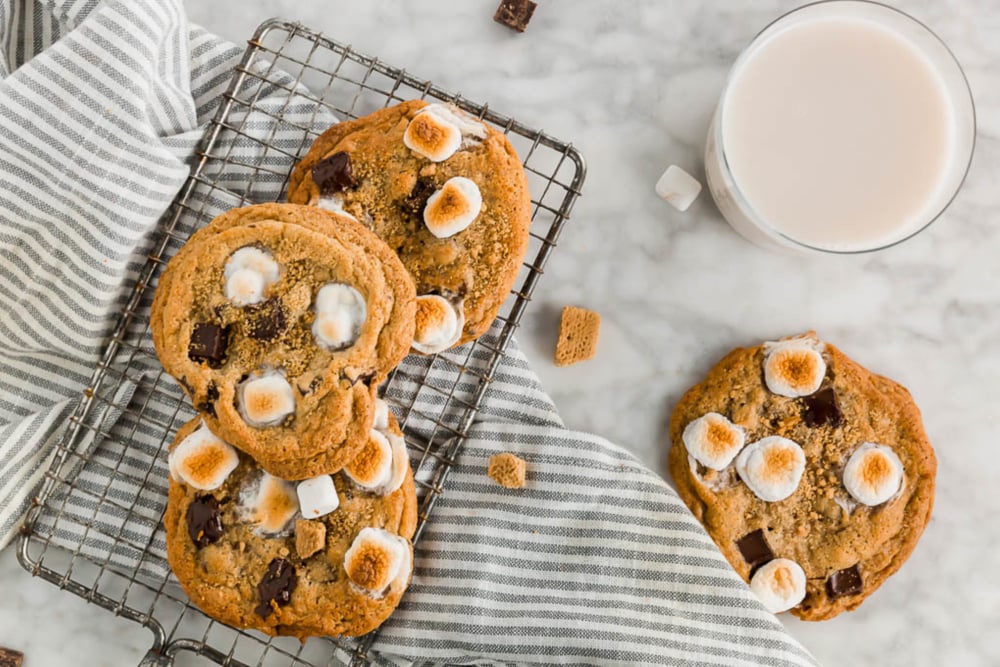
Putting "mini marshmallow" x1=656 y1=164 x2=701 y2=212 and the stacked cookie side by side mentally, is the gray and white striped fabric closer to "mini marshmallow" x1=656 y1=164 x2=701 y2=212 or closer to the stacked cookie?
the stacked cookie

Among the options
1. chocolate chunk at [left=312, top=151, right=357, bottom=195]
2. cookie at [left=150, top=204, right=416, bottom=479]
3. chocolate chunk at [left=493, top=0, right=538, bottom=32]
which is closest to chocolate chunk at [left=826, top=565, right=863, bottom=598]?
cookie at [left=150, top=204, right=416, bottom=479]

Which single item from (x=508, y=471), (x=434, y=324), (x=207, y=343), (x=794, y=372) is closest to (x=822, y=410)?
(x=794, y=372)

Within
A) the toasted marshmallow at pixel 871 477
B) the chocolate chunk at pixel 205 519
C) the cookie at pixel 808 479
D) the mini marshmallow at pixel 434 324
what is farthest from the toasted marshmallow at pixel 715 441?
the chocolate chunk at pixel 205 519

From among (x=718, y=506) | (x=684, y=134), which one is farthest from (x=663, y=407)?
(x=684, y=134)

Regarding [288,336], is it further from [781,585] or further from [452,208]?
[781,585]

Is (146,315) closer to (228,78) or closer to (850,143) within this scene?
(228,78)

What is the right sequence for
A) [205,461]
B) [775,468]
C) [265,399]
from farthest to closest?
[775,468] → [205,461] → [265,399]

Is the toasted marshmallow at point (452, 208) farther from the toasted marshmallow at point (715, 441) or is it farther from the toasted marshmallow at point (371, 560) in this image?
the toasted marshmallow at point (715, 441)

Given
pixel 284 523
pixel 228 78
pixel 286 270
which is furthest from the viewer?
pixel 228 78
